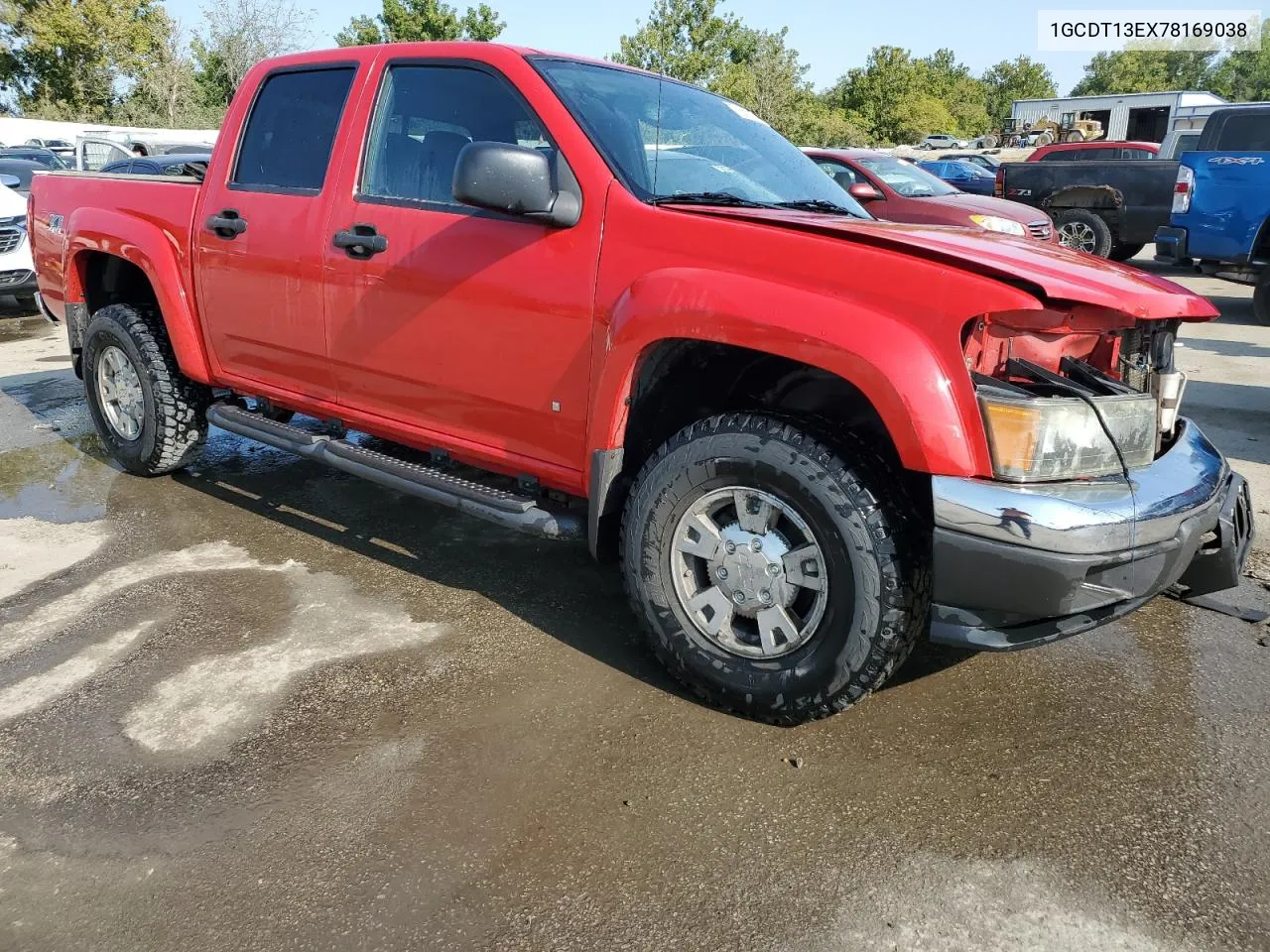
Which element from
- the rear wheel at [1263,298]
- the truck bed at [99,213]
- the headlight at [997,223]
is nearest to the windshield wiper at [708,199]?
the truck bed at [99,213]

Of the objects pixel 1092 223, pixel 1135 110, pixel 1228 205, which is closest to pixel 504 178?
pixel 1228 205

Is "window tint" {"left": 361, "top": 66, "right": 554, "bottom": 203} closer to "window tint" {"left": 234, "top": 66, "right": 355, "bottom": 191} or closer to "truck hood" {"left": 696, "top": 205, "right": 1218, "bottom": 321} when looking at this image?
"window tint" {"left": 234, "top": 66, "right": 355, "bottom": 191}

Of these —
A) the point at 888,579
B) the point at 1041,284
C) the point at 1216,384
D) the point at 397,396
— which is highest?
the point at 1041,284

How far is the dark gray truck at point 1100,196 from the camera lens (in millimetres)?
12820

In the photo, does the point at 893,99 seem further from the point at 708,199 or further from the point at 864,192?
the point at 708,199

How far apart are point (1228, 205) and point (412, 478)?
30.5ft

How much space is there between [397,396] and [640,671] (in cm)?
135

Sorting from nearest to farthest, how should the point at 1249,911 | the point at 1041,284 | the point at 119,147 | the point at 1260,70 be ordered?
the point at 1249,911, the point at 1041,284, the point at 119,147, the point at 1260,70

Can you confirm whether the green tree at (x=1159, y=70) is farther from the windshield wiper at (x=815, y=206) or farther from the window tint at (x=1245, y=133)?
the windshield wiper at (x=815, y=206)

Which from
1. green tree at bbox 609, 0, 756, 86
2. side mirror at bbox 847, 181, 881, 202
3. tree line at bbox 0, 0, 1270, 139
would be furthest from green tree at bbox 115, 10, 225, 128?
side mirror at bbox 847, 181, 881, 202

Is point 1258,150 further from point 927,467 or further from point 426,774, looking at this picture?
point 426,774

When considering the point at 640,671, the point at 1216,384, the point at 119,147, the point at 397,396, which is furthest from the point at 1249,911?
the point at 119,147

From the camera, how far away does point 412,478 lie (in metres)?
→ 3.47

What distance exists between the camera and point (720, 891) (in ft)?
7.21
